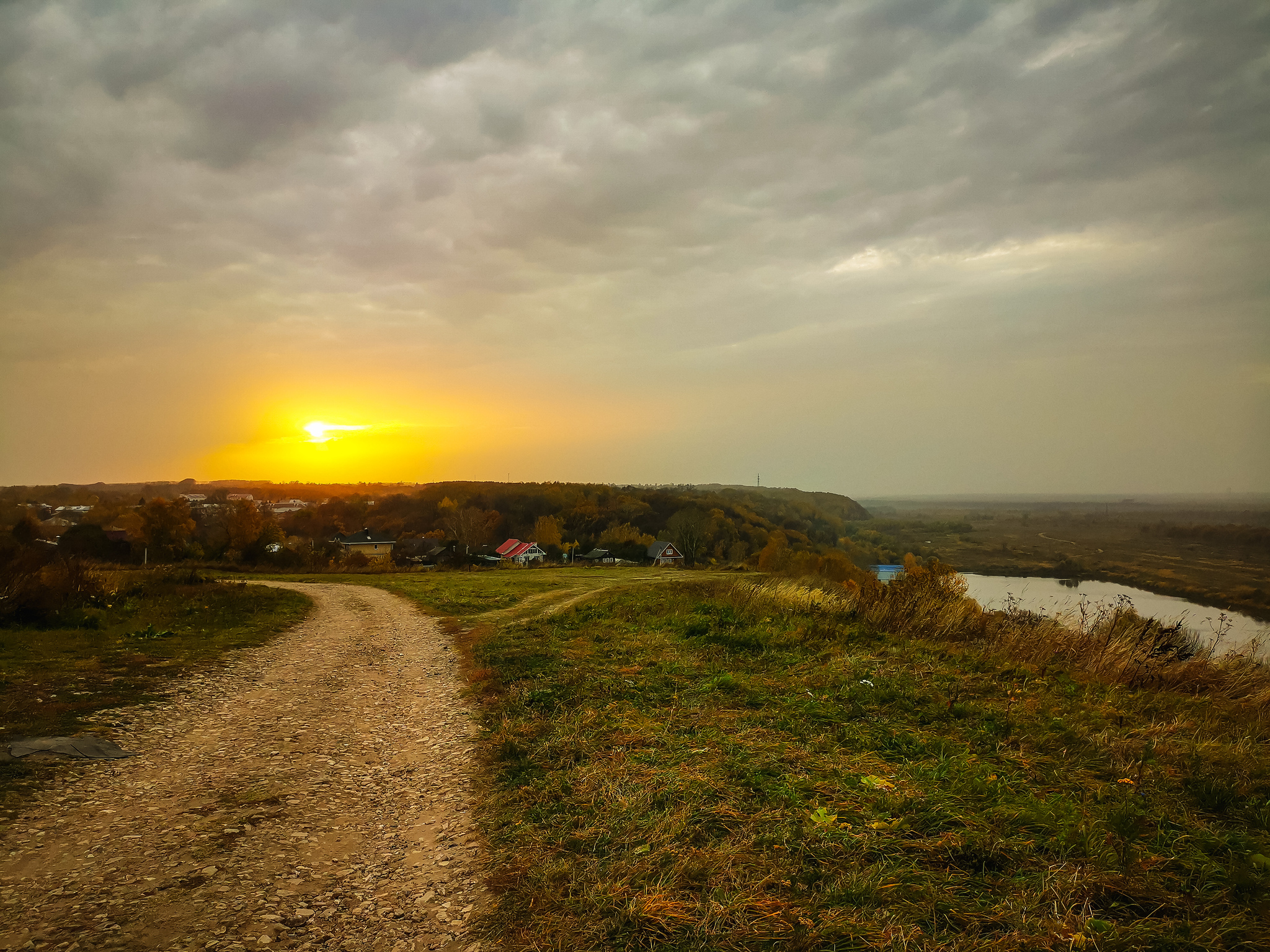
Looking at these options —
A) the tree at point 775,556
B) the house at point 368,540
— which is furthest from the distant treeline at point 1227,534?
the house at point 368,540

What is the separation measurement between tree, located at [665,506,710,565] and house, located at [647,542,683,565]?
39.1 inches

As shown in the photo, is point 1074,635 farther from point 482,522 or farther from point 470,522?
point 482,522

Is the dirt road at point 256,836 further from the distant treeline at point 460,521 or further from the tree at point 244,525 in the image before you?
the tree at point 244,525

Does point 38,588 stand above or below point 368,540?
above

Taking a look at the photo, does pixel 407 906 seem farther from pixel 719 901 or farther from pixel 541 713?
pixel 541 713

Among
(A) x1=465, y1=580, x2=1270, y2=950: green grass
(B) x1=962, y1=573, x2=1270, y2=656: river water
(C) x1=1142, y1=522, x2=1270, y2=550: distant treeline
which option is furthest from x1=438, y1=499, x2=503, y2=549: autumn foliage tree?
(A) x1=465, y1=580, x2=1270, y2=950: green grass

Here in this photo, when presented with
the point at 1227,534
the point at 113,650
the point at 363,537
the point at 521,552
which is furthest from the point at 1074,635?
the point at 363,537

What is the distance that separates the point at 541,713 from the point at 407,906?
4452 mm

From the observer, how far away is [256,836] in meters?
5.47

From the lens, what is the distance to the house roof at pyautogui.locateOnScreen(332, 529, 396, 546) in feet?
291

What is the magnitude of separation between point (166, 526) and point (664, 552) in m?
55.6

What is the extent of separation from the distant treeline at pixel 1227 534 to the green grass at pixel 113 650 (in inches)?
1203

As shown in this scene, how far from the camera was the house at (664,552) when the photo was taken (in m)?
81.6

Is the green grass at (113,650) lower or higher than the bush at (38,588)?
lower
